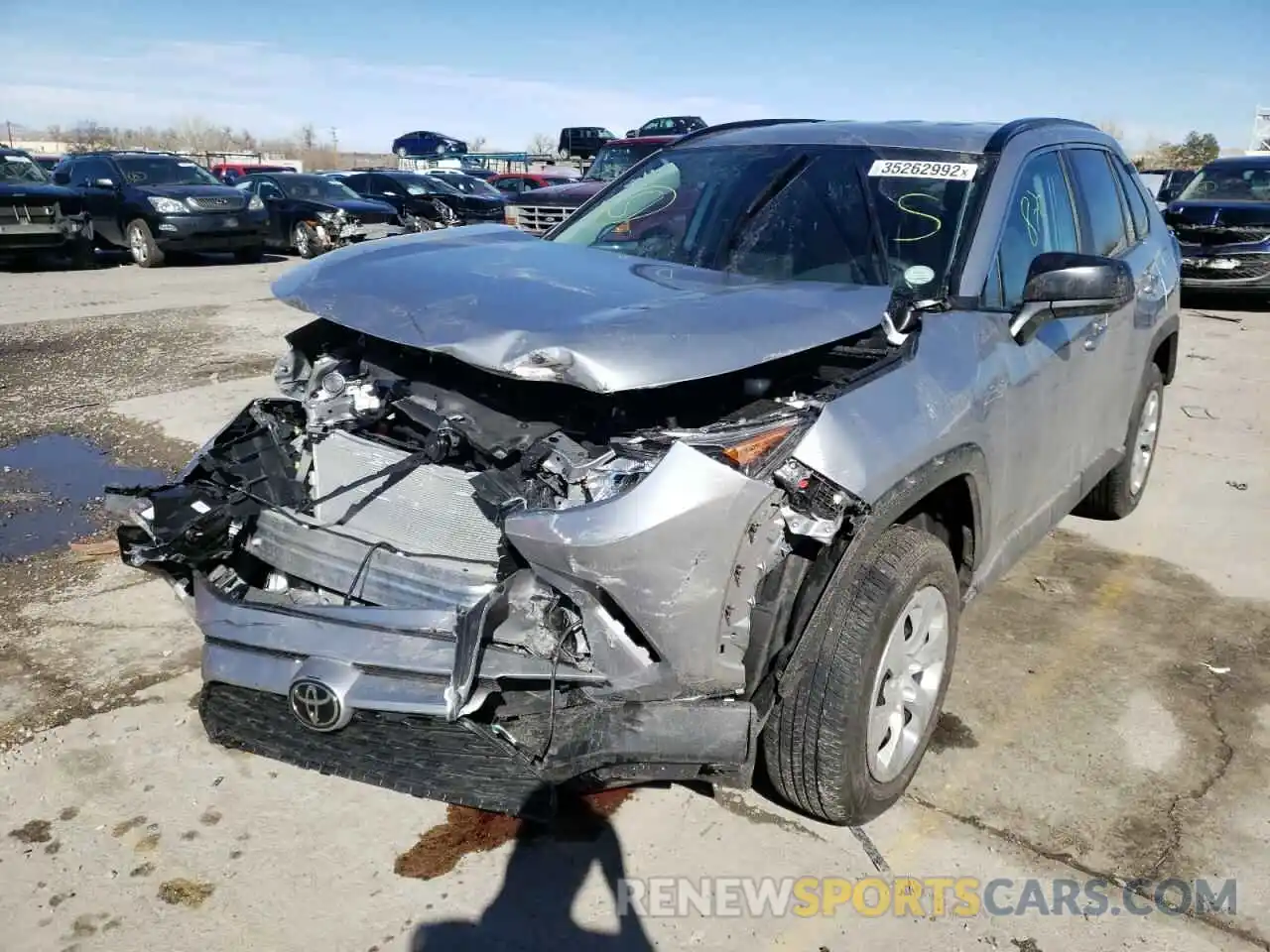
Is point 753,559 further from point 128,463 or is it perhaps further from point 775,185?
point 128,463

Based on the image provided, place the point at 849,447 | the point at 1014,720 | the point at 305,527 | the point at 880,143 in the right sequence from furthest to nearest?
the point at 880,143, the point at 1014,720, the point at 305,527, the point at 849,447

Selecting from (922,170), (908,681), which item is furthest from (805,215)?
(908,681)

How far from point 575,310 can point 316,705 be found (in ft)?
4.02

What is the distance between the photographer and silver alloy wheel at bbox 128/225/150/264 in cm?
1514

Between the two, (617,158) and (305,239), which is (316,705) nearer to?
(617,158)

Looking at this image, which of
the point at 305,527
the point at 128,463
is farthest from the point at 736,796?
the point at 128,463

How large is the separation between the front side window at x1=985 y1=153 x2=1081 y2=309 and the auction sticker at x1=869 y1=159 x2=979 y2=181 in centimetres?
18

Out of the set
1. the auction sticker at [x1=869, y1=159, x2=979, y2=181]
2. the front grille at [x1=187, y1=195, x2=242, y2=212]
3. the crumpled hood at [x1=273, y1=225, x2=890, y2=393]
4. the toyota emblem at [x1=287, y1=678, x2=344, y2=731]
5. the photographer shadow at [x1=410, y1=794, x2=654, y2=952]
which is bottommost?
the photographer shadow at [x1=410, y1=794, x2=654, y2=952]

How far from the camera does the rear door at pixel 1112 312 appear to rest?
3875 mm

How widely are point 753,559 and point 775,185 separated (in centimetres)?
197

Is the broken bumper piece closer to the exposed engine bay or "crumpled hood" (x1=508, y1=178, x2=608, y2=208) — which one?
the exposed engine bay

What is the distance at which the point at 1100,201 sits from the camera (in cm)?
420

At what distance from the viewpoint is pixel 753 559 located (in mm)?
2240

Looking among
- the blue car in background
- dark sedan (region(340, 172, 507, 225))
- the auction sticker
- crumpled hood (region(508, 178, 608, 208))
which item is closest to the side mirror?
the auction sticker
